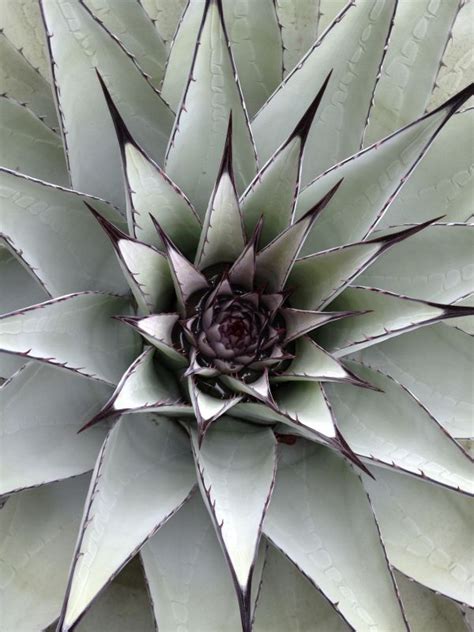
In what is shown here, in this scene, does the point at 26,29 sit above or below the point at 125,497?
above

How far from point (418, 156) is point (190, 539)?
0.50 m

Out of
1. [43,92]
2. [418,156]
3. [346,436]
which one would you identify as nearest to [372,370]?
[346,436]

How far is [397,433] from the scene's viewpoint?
0.78 m

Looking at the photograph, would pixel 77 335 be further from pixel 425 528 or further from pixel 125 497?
pixel 425 528

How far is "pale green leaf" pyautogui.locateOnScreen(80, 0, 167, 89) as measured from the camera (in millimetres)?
899

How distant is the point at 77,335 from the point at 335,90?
1.34 feet

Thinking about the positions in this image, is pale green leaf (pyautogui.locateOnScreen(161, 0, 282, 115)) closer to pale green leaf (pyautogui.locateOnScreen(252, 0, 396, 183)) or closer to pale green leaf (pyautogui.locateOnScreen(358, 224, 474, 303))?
pale green leaf (pyautogui.locateOnScreen(252, 0, 396, 183))

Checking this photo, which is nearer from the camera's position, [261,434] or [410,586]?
[261,434]

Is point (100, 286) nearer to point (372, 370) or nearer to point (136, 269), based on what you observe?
point (136, 269)

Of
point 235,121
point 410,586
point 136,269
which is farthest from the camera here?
point 410,586

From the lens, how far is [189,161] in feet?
2.57

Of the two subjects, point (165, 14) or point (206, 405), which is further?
point (165, 14)

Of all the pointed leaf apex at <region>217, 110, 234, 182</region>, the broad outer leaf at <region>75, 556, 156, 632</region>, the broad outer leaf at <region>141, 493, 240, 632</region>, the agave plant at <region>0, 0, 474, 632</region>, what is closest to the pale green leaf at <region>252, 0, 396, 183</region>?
the agave plant at <region>0, 0, 474, 632</region>

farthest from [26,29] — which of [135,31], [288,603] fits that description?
[288,603]
